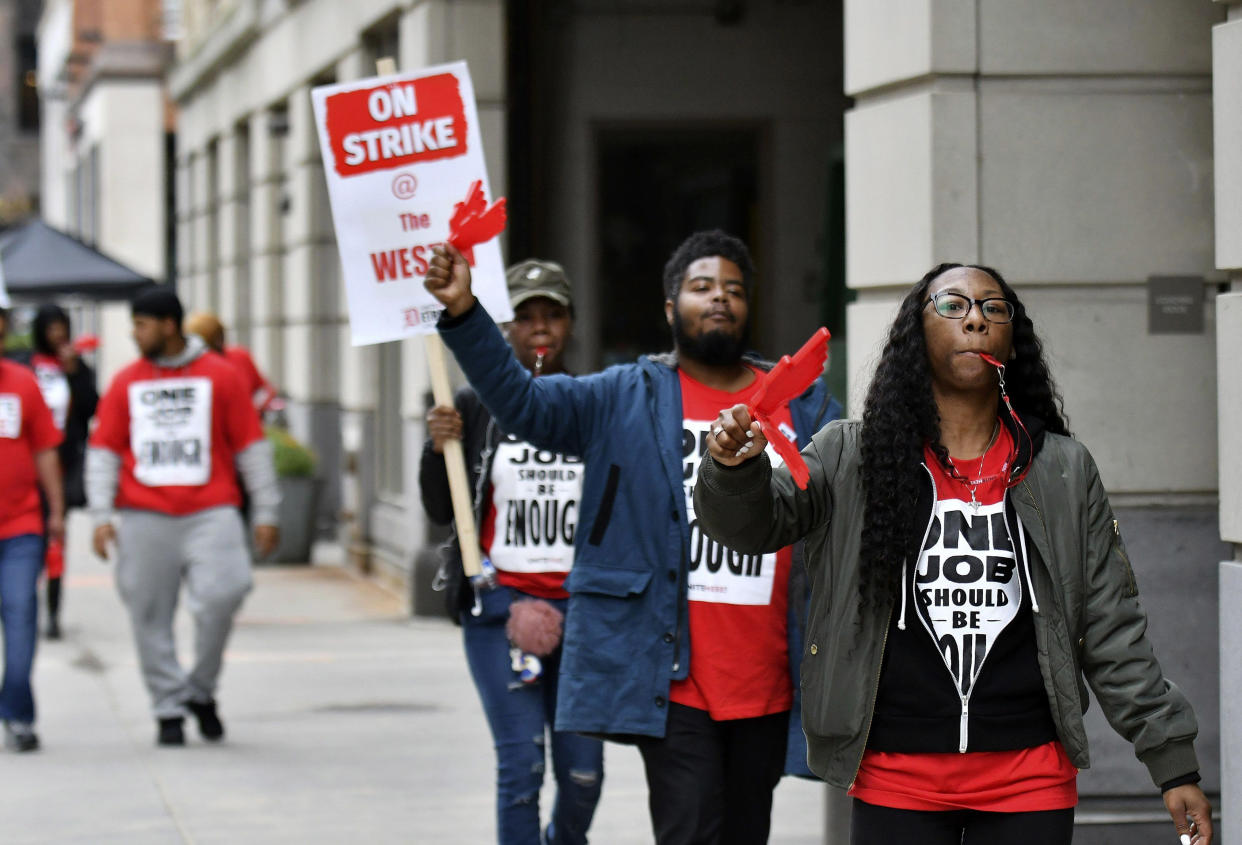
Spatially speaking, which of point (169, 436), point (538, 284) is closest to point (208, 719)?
point (169, 436)

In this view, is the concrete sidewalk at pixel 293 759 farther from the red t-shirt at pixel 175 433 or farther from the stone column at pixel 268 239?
the stone column at pixel 268 239

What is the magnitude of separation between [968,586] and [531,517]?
230cm

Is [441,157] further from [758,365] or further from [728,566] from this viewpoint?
[728,566]

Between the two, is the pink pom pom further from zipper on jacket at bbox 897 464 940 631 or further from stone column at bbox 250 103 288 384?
stone column at bbox 250 103 288 384

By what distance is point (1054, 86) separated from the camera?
6.50 metres

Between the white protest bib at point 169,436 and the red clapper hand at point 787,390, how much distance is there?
5462 millimetres

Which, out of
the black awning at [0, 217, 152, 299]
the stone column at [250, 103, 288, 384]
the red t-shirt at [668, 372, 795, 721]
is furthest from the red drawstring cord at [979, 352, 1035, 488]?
the stone column at [250, 103, 288, 384]

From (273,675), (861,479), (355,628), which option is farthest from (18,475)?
(861,479)

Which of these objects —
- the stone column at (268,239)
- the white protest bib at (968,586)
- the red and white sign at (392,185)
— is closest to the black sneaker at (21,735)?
the red and white sign at (392,185)

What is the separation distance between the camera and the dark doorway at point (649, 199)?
50.1ft

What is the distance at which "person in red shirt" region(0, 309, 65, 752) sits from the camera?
8688mm

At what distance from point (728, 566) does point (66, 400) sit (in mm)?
9306

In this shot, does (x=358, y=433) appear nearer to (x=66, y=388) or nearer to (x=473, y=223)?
(x=66, y=388)

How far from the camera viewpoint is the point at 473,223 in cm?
491
